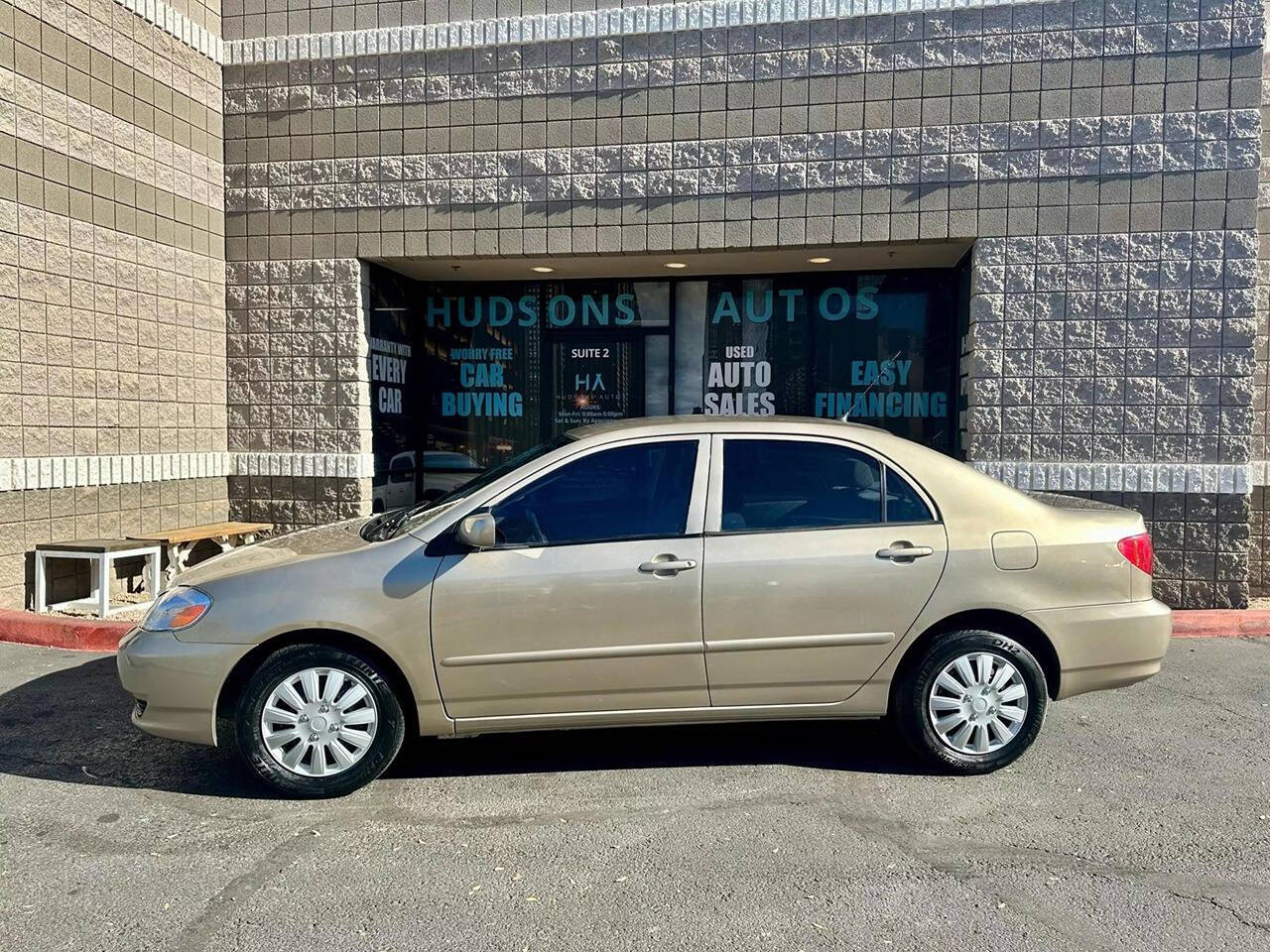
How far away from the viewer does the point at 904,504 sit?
4.75 m

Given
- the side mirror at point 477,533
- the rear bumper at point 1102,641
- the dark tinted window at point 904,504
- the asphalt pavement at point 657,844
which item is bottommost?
the asphalt pavement at point 657,844

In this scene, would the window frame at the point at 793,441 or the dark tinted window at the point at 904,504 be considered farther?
the dark tinted window at the point at 904,504

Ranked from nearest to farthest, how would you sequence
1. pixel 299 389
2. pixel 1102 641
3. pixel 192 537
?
pixel 1102 641
pixel 192 537
pixel 299 389

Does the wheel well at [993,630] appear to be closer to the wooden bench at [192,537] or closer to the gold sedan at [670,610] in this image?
the gold sedan at [670,610]

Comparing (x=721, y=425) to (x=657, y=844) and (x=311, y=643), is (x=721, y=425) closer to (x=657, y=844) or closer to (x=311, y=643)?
(x=657, y=844)

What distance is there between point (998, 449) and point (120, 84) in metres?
8.05

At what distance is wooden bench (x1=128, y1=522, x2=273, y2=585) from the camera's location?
8383mm

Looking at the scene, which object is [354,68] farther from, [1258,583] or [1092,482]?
[1258,583]

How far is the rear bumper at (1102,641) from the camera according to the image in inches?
185

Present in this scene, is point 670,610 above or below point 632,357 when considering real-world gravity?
below

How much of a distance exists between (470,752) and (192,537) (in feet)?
15.2

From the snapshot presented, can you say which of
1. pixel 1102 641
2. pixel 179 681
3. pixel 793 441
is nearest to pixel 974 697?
pixel 1102 641

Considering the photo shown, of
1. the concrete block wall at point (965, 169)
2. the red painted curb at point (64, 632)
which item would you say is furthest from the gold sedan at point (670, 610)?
the concrete block wall at point (965, 169)

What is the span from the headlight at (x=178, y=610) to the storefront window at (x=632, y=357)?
5.19 m
